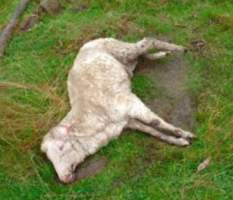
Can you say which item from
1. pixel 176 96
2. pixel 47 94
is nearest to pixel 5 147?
pixel 47 94

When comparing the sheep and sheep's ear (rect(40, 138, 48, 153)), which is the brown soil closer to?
the sheep

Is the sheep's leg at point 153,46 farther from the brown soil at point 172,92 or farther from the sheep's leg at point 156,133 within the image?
the sheep's leg at point 156,133

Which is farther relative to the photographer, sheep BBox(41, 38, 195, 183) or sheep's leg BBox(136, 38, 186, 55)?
sheep's leg BBox(136, 38, 186, 55)

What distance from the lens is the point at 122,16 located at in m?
8.07

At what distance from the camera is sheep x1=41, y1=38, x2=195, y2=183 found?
582 centimetres

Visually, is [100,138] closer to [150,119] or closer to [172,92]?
[150,119]

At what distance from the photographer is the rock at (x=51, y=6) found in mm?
8562

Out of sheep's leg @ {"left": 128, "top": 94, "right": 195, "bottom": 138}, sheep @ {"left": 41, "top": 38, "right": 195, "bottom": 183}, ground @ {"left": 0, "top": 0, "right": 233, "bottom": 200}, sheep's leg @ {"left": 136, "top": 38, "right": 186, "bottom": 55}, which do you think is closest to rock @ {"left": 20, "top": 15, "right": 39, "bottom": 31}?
ground @ {"left": 0, "top": 0, "right": 233, "bottom": 200}

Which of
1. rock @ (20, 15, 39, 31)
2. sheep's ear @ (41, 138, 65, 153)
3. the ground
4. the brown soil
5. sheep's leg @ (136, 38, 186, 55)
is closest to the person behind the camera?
the ground

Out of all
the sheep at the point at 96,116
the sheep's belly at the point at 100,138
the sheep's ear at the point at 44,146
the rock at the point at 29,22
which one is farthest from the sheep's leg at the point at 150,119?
the rock at the point at 29,22

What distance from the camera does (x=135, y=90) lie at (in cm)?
671

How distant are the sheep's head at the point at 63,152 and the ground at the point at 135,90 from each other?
4.7 inches

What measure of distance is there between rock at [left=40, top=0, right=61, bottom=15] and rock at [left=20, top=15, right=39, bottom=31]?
18cm

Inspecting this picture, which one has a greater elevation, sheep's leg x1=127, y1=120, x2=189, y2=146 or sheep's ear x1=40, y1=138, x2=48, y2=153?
sheep's ear x1=40, y1=138, x2=48, y2=153
